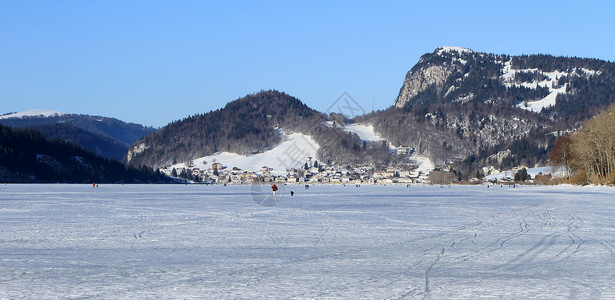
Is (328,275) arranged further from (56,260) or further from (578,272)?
(56,260)

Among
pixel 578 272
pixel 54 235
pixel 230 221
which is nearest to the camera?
pixel 578 272

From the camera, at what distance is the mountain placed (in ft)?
497

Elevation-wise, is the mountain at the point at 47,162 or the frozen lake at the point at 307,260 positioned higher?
the mountain at the point at 47,162

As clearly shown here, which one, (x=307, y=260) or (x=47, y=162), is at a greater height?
(x=47, y=162)

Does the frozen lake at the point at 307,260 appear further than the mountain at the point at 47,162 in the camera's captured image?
No

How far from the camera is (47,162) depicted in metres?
162

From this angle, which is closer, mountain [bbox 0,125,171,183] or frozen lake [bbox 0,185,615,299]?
frozen lake [bbox 0,185,615,299]

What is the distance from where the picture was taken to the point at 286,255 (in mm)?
15180

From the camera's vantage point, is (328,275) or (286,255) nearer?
(328,275)

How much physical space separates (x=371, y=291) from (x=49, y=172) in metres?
161

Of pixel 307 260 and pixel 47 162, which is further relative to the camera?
pixel 47 162

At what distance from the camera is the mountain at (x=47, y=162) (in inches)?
5960

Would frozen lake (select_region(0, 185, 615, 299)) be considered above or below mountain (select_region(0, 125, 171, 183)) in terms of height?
below

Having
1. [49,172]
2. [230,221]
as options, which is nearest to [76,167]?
[49,172]
